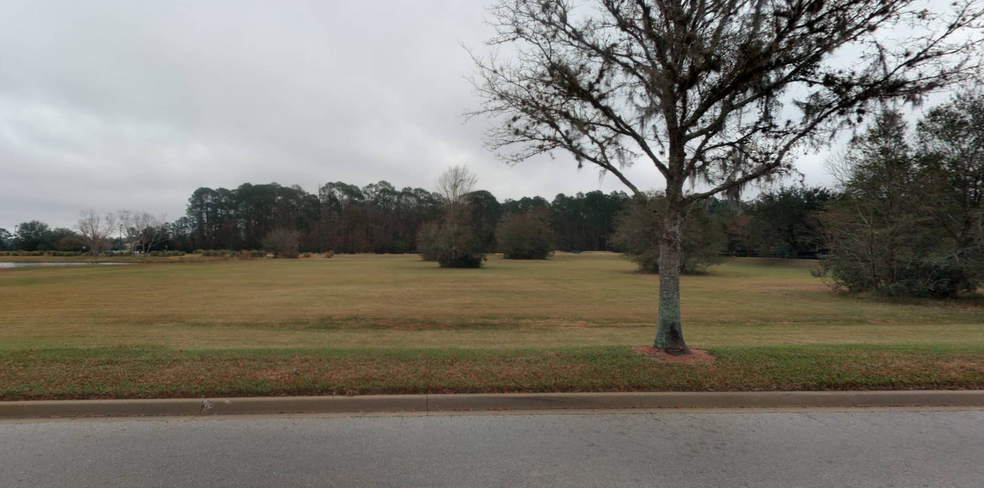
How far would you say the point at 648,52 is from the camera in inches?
256

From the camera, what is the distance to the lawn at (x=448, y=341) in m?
5.46

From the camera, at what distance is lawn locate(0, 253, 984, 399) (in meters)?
5.46

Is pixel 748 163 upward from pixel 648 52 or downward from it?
downward

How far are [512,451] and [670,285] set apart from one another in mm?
4150

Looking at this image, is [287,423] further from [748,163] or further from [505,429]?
[748,163]

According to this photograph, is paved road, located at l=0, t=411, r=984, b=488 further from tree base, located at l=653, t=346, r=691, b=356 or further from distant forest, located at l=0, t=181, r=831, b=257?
distant forest, located at l=0, t=181, r=831, b=257

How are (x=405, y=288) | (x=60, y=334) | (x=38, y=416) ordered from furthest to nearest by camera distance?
(x=405, y=288), (x=60, y=334), (x=38, y=416)

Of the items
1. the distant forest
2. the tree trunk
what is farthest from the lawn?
the distant forest

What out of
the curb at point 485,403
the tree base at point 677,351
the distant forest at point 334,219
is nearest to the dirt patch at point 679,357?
the tree base at point 677,351

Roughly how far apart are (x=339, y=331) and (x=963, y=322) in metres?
16.7

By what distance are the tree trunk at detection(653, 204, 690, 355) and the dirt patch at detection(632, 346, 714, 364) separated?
0.13m

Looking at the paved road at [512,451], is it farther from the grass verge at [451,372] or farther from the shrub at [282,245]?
the shrub at [282,245]

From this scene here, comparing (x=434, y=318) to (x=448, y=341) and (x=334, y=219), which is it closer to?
(x=448, y=341)

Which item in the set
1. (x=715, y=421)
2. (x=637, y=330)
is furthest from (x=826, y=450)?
(x=637, y=330)
